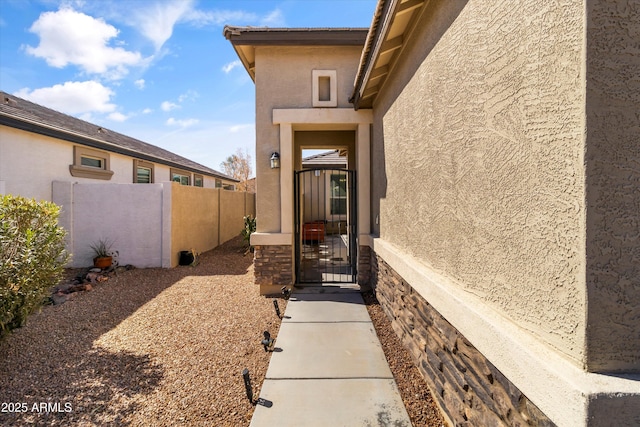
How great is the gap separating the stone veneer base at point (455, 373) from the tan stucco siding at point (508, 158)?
447 millimetres

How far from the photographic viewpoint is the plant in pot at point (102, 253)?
8.39 m

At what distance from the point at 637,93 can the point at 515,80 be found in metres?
0.60

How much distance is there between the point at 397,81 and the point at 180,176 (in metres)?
17.0

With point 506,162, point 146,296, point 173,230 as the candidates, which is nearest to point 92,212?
point 173,230

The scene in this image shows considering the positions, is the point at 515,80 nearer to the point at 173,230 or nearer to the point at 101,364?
the point at 101,364

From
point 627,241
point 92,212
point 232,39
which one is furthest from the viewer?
point 92,212

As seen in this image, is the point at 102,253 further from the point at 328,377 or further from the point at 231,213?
the point at 328,377

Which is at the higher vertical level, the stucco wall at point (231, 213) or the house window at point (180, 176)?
the house window at point (180, 176)

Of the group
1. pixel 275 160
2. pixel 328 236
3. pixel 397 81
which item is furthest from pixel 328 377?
pixel 328 236

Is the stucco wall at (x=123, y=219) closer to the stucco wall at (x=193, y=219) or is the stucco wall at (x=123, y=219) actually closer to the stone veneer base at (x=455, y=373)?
the stucco wall at (x=193, y=219)

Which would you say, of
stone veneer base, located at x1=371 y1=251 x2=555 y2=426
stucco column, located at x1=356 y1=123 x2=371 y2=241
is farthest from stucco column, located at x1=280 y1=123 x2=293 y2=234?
stone veneer base, located at x1=371 y1=251 x2=555 y2=426

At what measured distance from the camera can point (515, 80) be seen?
5.99 ft

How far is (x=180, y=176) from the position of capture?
1825 cm

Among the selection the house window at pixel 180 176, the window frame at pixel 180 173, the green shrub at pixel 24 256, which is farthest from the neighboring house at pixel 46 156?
the green shrub at pixel 24 256
